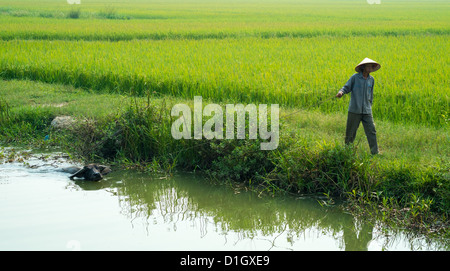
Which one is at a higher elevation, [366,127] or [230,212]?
[366,127]

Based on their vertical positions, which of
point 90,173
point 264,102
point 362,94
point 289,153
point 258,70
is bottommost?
point 90,173

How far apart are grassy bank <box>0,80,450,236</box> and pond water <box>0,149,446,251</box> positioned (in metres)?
0.23

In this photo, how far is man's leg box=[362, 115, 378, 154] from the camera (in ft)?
16.5

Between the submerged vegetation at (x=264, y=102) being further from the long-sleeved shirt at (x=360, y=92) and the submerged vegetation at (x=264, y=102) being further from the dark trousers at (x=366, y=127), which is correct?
the long-sleeved shirt at (x=360, y=92)

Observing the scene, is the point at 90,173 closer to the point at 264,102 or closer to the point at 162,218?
the point at 162,218

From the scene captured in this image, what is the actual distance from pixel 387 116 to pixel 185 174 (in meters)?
2.92

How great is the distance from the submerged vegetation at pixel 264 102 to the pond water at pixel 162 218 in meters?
0.27

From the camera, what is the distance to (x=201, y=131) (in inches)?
222

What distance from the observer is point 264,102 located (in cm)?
727

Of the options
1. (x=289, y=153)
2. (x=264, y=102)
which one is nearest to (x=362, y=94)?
(x=289, y=153)

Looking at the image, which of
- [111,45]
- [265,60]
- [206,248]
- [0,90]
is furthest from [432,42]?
[206,248]

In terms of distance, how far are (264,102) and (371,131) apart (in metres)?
2.45

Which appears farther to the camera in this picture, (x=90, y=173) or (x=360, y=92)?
(x=90, y=173)

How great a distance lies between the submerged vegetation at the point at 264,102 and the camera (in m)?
4.68
